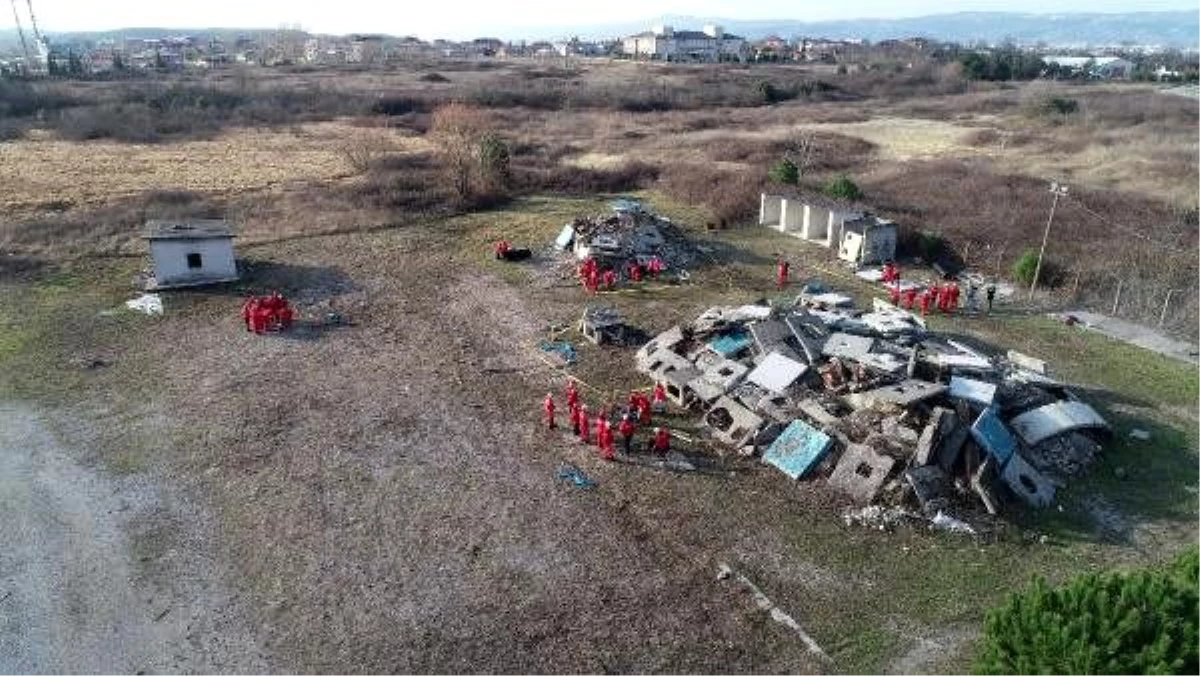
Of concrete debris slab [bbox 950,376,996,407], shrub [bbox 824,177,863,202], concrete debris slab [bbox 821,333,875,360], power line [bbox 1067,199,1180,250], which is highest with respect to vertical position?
shrub [bbox 824,177,863,202]

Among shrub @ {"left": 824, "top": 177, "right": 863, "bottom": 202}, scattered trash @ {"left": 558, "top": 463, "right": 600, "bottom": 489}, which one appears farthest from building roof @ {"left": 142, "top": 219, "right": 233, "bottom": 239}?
shrub @ {"left": 824, "top": 177, "right": 863, "bottom": 202}

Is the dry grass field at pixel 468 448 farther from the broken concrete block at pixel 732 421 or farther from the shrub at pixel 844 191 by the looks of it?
the shrub at pixel 844 191

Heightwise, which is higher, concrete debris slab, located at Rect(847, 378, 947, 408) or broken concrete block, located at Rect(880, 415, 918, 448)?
concrete debris slab, located at Rect(847, 378, 947, 408)

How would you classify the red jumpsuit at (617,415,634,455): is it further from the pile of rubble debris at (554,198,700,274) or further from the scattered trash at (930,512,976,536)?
the pile of rubble debris at (554,198,700,274)

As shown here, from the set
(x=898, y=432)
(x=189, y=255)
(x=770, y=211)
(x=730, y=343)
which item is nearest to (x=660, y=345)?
(x=730, y=343)

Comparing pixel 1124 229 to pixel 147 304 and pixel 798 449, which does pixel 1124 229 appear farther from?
pixel 147 304

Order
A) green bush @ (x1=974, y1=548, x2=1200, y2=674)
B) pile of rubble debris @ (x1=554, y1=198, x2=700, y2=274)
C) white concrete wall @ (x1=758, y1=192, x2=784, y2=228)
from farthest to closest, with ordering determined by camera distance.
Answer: white concrete wall @ (x1=758, y1=192, x2=784, y2=228)
pile of rubble debris @ (x1=554, y1=198, x2=700, y2=274)
green bush @ (x1=974, y1=548, x2=1200, y2=674)
